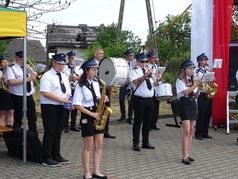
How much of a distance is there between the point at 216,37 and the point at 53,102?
19.1 ft

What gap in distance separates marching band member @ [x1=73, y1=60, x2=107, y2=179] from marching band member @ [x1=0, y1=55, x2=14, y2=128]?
10.3ft

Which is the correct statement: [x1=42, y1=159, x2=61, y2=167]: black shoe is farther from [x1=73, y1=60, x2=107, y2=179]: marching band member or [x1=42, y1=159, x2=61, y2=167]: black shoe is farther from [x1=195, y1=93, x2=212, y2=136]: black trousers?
[x1=195, y1=93, x2=212, y2=136]: black trousers

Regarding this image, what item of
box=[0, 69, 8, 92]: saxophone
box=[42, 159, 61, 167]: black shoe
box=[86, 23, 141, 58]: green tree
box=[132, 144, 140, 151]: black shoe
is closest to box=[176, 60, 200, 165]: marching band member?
box=[132, 144, 140, 151]: black shoe

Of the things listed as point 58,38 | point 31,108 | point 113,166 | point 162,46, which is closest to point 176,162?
point 113,166

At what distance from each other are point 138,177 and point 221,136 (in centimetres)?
462

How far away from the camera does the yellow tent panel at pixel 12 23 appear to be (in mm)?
7340

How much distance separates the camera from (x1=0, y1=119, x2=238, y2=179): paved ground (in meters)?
7.18

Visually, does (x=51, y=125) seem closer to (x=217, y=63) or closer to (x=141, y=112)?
(x=141, y=112)

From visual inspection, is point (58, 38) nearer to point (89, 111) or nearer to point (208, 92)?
point (208, 92)

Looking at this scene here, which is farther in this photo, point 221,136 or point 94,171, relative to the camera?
point 221,136

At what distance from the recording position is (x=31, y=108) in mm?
9156

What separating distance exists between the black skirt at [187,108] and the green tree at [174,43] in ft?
42.4

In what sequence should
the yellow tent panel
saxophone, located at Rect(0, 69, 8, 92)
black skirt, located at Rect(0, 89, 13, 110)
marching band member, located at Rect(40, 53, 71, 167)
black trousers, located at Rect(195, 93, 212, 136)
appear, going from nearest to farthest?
the yellow tent panel → marching band member, located at Rect(40, 53, 71, 167) → saxophone, located at Rect(0, 69, 8, 92) → black skirt, located at Rect(0, 89, 13, 110) → black trousers, located at Rect(195, 93, 212, 136)

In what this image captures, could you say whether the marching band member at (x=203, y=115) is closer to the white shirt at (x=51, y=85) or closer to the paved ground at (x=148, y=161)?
the paved ground at (x=148, y=161)
